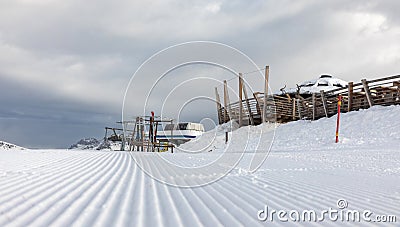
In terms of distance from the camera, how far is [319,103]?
1897 centimetres

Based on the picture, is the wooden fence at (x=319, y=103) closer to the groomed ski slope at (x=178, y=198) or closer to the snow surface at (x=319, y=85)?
the snow surface at (x=319, y=85)

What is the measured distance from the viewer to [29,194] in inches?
116

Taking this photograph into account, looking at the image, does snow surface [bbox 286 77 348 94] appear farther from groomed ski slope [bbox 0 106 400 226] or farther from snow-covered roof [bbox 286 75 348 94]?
groomed ski slope [bbox 0 106 400 226]

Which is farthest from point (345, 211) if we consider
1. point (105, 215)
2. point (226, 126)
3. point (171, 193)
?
point (226, 126)

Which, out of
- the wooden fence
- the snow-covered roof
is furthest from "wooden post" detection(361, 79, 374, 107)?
the snow-covered roof

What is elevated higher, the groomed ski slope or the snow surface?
the snow surface

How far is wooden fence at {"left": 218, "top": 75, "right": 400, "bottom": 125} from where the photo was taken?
576 inches

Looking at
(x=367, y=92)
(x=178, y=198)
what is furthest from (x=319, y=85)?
(x=178, y=198)

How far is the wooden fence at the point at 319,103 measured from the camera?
14.6 metres

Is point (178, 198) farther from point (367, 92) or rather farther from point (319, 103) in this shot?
point (319, 103)

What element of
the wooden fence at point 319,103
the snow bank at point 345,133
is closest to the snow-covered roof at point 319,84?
the wooden fence at point 319,103

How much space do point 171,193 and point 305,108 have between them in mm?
18168

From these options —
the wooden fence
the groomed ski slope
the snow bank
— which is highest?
the wooden fence

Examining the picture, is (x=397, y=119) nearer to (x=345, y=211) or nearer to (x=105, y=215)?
(x=345, y=211)
